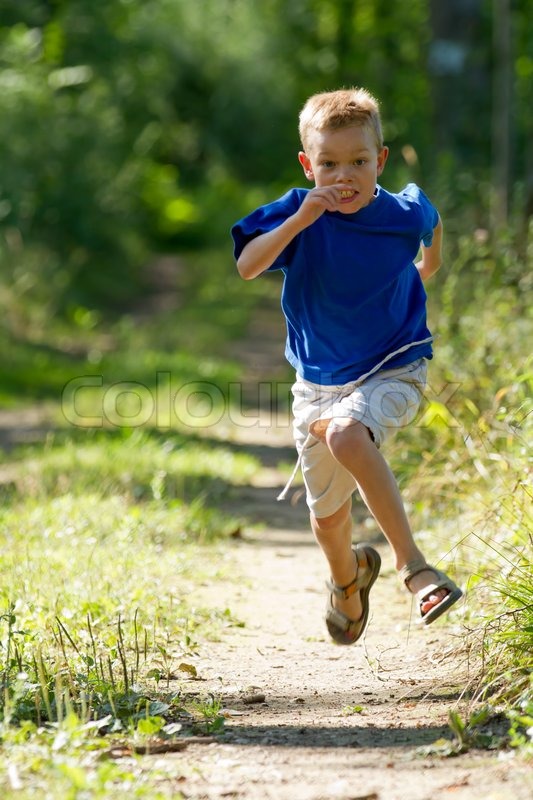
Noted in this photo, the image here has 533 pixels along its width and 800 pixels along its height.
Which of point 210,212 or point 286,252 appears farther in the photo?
point 210,212

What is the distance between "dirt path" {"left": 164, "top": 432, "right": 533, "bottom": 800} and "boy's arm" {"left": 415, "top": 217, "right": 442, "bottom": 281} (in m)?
1.35

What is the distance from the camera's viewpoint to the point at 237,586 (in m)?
5.92

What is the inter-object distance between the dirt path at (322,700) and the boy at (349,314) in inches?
11.0

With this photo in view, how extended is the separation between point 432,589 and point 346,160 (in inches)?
55.4

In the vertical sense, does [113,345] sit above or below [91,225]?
below

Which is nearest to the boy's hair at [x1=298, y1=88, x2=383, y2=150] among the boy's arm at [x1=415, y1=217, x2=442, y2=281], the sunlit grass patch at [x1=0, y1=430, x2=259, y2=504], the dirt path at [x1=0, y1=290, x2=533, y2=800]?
the boy's arm at [x1=415, y1=217, x2=442, y2=281]

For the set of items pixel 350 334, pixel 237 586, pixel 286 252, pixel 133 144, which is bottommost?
pixel 237 586

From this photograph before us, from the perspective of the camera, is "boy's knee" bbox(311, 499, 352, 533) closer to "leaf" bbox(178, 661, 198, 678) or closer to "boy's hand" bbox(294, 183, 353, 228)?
"leaf" bbox(178, 661, 198, 678)

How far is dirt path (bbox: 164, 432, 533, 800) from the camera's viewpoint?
3168 mm

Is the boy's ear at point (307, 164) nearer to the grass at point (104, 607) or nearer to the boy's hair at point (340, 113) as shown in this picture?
the boy's hair at point (340, 113)

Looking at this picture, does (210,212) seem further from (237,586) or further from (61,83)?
(237,586)

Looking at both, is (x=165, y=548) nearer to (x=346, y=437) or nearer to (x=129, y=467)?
(x=129, y=467)

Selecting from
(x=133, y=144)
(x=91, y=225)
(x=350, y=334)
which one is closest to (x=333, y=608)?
(x=350, y=334)

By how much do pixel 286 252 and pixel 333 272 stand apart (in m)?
0.18
